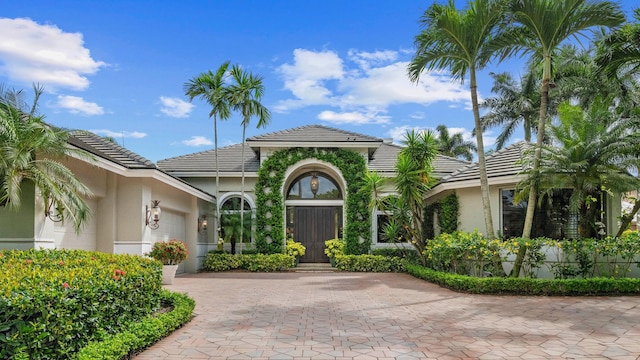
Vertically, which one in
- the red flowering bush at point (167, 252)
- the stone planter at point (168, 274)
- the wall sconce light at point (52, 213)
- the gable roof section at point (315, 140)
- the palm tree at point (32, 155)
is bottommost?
the stone planter at point (168, 274)

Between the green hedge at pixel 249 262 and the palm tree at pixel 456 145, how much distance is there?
3108 cm

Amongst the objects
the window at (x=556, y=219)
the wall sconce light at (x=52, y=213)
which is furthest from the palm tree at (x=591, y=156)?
the wall sconce light at (x=52, y=213)

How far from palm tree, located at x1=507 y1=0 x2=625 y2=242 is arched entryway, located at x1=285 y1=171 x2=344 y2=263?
342 inches

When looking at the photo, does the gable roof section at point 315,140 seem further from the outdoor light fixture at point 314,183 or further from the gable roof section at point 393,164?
the outdoor light fixture at point 314,183

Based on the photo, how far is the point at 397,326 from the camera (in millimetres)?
6930

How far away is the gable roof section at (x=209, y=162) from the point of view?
59.7 ft

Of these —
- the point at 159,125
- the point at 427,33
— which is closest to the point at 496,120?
the point at 427,33

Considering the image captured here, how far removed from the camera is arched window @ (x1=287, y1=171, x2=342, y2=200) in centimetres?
1850

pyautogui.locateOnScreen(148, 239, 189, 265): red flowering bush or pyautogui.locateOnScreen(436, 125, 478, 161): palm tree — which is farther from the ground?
pyautogui.locateOnScreen(436, 125, 478, 161): palm tree

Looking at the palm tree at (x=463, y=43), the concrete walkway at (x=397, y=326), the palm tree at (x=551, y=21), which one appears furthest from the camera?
the palm tree at (x=463, y=43)

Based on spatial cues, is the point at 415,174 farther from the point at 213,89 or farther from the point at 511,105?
the point at 511,105

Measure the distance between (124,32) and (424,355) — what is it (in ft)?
31.5

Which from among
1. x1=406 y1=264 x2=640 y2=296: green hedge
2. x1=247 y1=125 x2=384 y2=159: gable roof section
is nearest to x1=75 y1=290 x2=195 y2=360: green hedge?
x1=406 y1=264 x2=640 y2=296: green hedge

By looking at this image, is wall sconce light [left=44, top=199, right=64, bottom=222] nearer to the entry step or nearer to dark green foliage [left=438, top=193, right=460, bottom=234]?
the entry step
